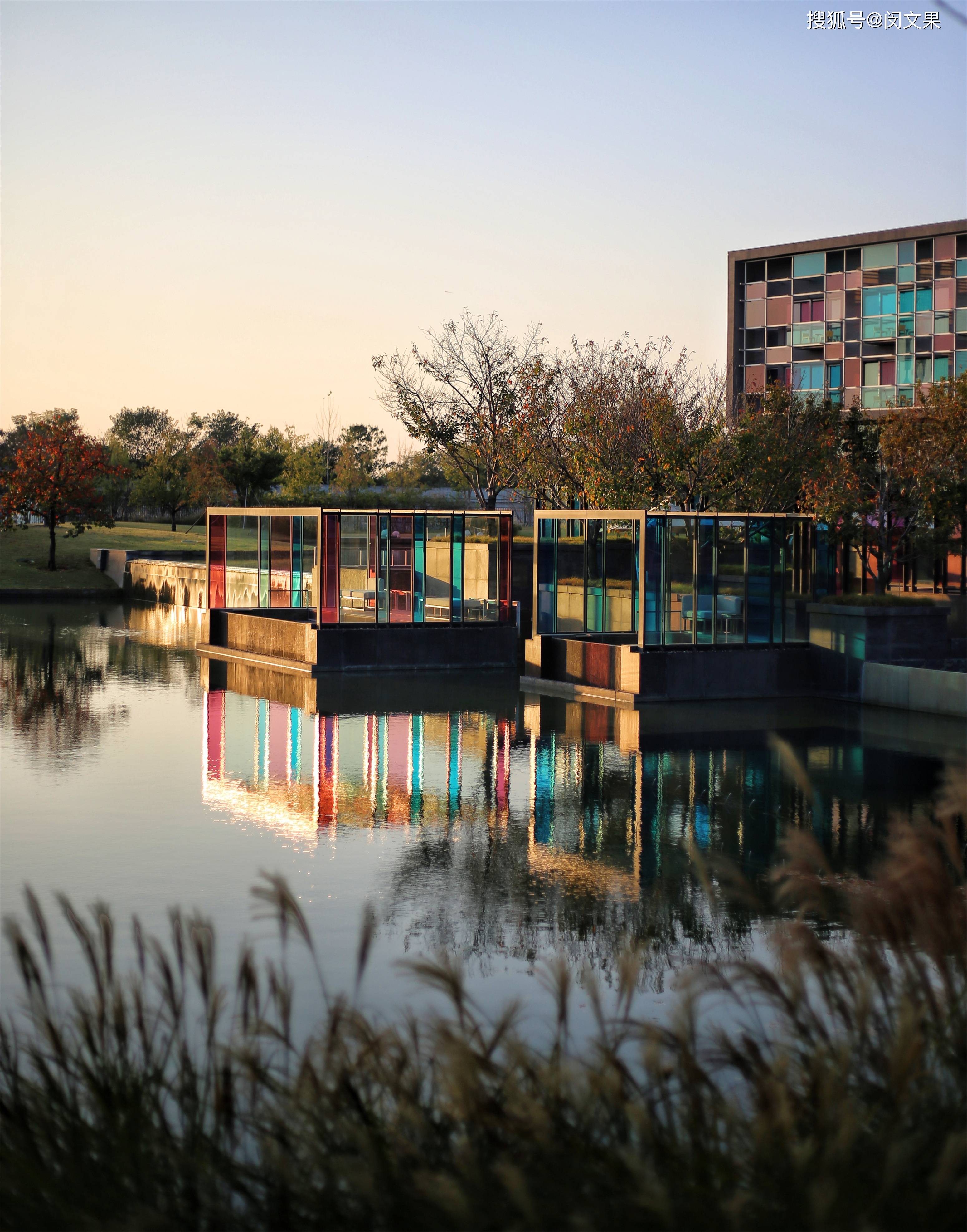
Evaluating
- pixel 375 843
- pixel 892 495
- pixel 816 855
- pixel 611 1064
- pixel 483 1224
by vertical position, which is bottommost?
pixel 375 843

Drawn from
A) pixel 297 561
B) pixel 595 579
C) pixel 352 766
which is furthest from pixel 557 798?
pixel 297 561

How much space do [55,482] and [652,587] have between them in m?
32.6

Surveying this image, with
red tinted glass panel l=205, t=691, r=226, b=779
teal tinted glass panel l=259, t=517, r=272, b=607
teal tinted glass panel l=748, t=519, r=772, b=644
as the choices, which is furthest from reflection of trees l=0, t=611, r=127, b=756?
teal tinted glass panel l=748, t=519, r=772, b=644

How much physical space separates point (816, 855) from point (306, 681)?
20262 mm

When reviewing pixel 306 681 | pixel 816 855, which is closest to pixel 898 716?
pixel 306 681

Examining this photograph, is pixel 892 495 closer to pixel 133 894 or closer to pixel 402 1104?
pixel 133 894

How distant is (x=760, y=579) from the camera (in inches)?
867

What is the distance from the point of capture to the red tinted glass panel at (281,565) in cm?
2848

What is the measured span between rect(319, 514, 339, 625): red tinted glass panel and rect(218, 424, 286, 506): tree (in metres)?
48.9

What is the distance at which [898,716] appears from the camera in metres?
19.6

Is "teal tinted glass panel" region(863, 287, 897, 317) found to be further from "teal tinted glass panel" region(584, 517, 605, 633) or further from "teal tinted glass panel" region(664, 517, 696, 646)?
"teal tinted glass panel" region(664, 517, 696, 646)

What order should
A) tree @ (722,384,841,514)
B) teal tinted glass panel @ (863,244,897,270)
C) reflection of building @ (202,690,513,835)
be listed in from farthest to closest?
teal tinted glass panel @ (863,244,897,270) → tree @ (722,384,841,514) → reflection of building @ (202,690,513,835)

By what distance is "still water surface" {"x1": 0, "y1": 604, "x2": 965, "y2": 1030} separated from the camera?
28.9 ft

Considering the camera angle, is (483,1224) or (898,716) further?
(898,716)
